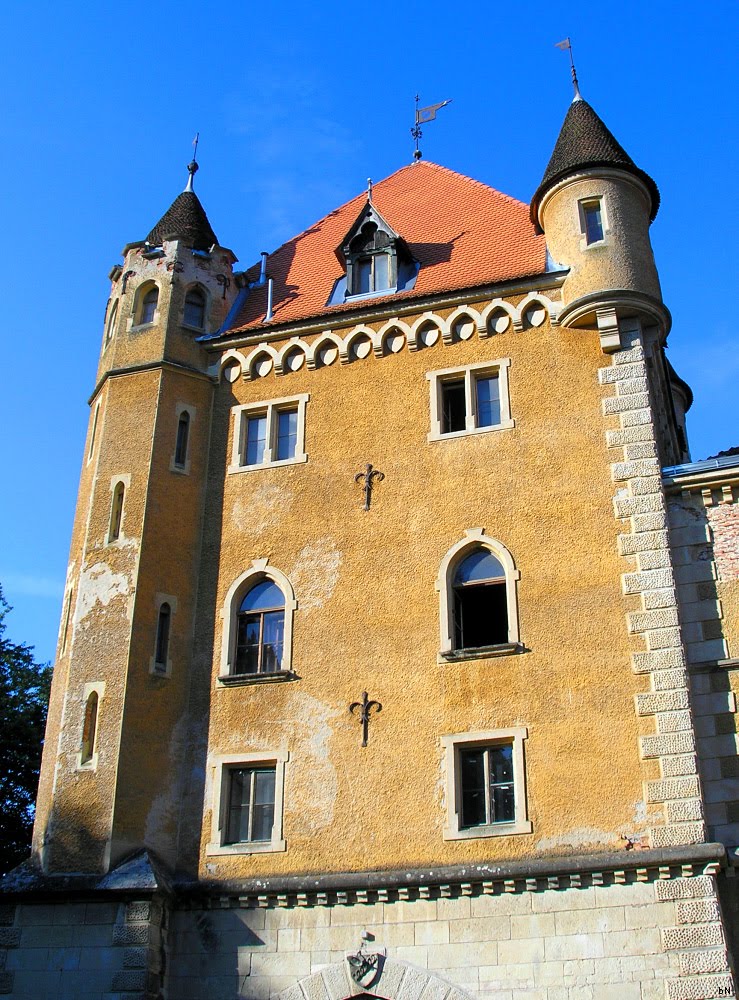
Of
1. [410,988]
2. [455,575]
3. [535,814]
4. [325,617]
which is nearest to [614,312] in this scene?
[455,575]

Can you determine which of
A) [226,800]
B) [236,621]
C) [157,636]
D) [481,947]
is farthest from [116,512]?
[481,947]

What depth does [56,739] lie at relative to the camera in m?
17.8

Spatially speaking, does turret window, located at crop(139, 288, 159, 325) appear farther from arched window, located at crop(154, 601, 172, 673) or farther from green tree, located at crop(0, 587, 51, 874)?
green tree, located at crop(0, 587, 51, 874)

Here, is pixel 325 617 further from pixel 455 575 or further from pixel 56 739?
pixel 56 739

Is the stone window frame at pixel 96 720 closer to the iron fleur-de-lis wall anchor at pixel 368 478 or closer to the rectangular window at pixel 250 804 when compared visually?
the rectangular window at pixel 250 804

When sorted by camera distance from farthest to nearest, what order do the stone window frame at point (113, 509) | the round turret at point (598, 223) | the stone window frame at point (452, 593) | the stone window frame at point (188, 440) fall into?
the stone window frame at point (188, 440)
the stone window frame at point (113, 509)
the round turret at point (598, 223)
the stone window frame at point (452, 593)

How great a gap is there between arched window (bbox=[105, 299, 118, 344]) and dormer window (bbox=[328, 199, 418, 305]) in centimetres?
407

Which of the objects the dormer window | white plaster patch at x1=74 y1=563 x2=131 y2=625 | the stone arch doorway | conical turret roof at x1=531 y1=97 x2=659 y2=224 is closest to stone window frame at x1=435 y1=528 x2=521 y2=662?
the stone arch doorway

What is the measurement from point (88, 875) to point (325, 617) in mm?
4975

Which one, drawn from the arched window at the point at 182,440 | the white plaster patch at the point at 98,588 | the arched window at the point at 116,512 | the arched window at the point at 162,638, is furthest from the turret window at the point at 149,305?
the arched window at the point at 162,638

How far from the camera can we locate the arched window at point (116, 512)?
62.6 ft

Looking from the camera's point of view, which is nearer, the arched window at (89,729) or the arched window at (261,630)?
the arched window at (89,729)

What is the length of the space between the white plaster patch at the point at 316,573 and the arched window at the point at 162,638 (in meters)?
2.04

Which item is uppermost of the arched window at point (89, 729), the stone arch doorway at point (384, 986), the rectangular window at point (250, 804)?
the arched window at point (89, 729)
